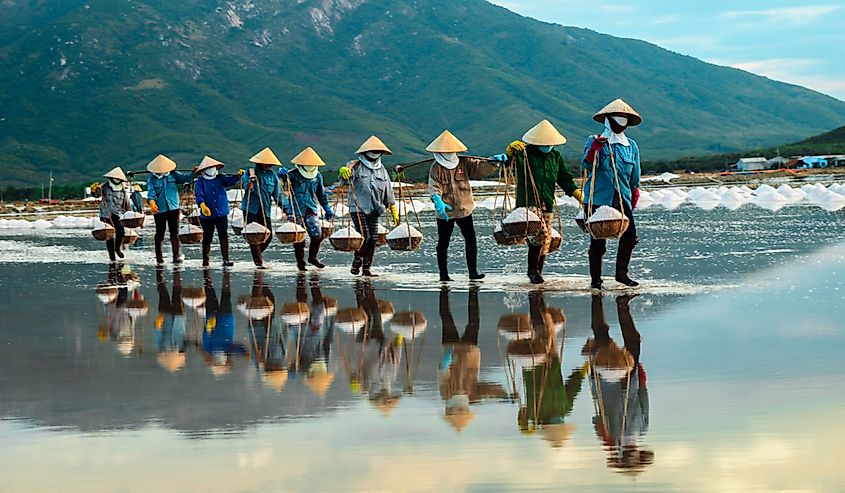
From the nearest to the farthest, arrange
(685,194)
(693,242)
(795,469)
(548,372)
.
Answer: (795,469) → (548,372) → (693,242) → (685,194)

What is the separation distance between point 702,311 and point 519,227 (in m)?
3.29

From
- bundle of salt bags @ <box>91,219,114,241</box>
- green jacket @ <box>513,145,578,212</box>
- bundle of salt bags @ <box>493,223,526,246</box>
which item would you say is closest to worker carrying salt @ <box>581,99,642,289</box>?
green jacket @ <box>513,145,578,212</box>

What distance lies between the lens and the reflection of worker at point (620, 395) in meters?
5.98

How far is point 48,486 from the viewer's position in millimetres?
5715

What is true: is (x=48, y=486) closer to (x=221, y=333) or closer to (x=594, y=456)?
(x=594, y=456)

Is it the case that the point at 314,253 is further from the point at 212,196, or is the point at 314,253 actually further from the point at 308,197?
the point at 212,196

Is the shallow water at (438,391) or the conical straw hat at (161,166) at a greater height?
the conical straw hat at (161,166)

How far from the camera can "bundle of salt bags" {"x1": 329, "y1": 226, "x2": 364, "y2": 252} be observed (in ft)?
53.7

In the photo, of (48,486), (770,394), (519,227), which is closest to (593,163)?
(519,227)

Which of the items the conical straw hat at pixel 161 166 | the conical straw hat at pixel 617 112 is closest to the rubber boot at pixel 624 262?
the conical straw hat at pixel 617 112

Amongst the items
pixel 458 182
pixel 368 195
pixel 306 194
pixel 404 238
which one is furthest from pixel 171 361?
pixel 306 194

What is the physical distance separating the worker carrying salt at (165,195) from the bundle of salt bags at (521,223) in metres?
7.24

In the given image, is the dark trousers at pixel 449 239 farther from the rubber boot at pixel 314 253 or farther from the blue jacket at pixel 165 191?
the blue jacket at pixel 165 191

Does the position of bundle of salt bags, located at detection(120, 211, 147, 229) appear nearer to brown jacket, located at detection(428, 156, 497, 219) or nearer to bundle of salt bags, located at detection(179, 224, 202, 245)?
bundle of salt bags, located at detection(179, 224, 202, 245)
